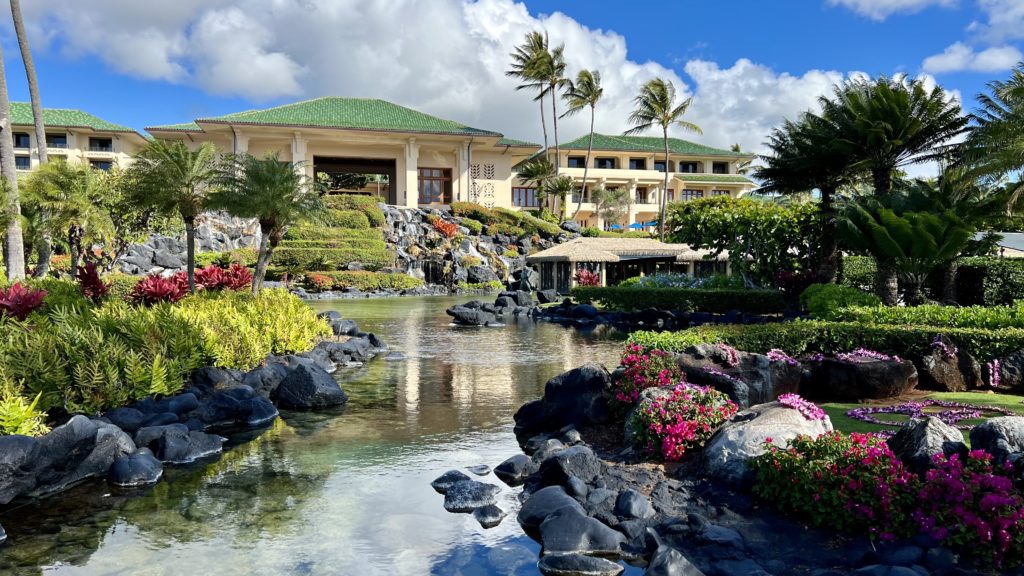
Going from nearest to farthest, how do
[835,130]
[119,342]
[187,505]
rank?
1. [187,505]
2. [119,342]
3. [835,130]

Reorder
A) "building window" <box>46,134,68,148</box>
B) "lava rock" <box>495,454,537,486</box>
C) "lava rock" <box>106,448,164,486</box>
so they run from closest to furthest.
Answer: "lava rock" <box>106,448,164,486</box>, "lava rock" <box>495,454,537,486</box>, "building window" <box>46,134,68,148</box>

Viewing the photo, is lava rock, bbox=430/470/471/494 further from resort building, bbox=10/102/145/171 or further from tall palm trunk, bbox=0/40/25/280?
resort building, bbox=10/102/145/171

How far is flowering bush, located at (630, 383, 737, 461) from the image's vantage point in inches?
282

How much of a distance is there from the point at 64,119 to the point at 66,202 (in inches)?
1704

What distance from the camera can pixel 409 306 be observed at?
31.0 m

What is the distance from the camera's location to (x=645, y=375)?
8430 mm

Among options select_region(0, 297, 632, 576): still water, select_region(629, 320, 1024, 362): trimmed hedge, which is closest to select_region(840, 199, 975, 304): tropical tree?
select_region(629, 320, 1024, 362): trimmed hedge

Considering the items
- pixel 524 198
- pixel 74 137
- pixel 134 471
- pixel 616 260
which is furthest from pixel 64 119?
pixel 134 471

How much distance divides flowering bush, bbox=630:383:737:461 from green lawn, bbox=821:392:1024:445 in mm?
1485

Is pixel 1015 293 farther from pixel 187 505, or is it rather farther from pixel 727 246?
pixel 187 505

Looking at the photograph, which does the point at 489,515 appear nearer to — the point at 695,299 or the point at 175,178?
the point at 175,178

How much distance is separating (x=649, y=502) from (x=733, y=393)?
3048 mm

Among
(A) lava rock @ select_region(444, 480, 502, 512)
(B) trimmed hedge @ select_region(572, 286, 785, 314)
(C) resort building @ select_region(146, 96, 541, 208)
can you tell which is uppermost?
(C) resort building @ select_region(146, 96, 541, 208)

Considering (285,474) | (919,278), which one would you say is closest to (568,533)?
(285,474)
